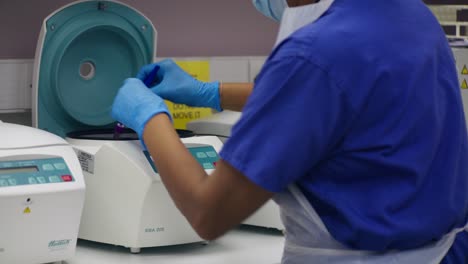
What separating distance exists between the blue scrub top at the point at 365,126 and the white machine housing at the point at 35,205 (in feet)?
1.39

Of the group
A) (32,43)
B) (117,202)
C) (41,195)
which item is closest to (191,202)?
(41,195)

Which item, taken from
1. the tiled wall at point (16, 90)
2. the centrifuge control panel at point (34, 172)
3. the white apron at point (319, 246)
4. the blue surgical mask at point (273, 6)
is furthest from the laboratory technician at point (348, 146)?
the tiled wall at point (16, 90)

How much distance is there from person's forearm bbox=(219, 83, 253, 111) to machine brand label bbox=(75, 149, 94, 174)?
12.0 inches

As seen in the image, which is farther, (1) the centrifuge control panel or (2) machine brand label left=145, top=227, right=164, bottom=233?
(2) machine brand label left=145, top=227, right=164, bottom=233

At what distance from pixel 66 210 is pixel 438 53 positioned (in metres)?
0.68

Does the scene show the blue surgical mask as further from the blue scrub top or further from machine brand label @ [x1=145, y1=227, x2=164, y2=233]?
machine brand label @ [x1=145, y1=227, x2=164, y2=233]

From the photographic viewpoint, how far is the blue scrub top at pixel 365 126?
970 millimetres

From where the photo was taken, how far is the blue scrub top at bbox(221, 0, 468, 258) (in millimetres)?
970

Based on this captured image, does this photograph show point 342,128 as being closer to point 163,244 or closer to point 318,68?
point 318,68

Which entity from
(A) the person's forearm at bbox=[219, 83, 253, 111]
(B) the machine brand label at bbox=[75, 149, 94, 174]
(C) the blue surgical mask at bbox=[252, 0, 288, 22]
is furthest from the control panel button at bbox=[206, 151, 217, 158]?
(C) the blue surgical mask at bbox=[252, 0, 288, 22]

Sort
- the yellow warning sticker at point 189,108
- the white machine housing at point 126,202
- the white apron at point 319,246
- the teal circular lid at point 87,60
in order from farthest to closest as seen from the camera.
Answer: the yellow warning sticker at point 189,108, the teal circular lid at point 87,60, the white machine housing at point 126,202, the white apron at point 319,246

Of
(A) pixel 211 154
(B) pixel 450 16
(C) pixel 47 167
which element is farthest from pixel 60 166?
(B) pixel 450 16

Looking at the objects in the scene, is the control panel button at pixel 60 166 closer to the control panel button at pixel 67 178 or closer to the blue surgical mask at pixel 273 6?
the control panel button at pixel 67 178

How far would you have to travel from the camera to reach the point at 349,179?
106cm
